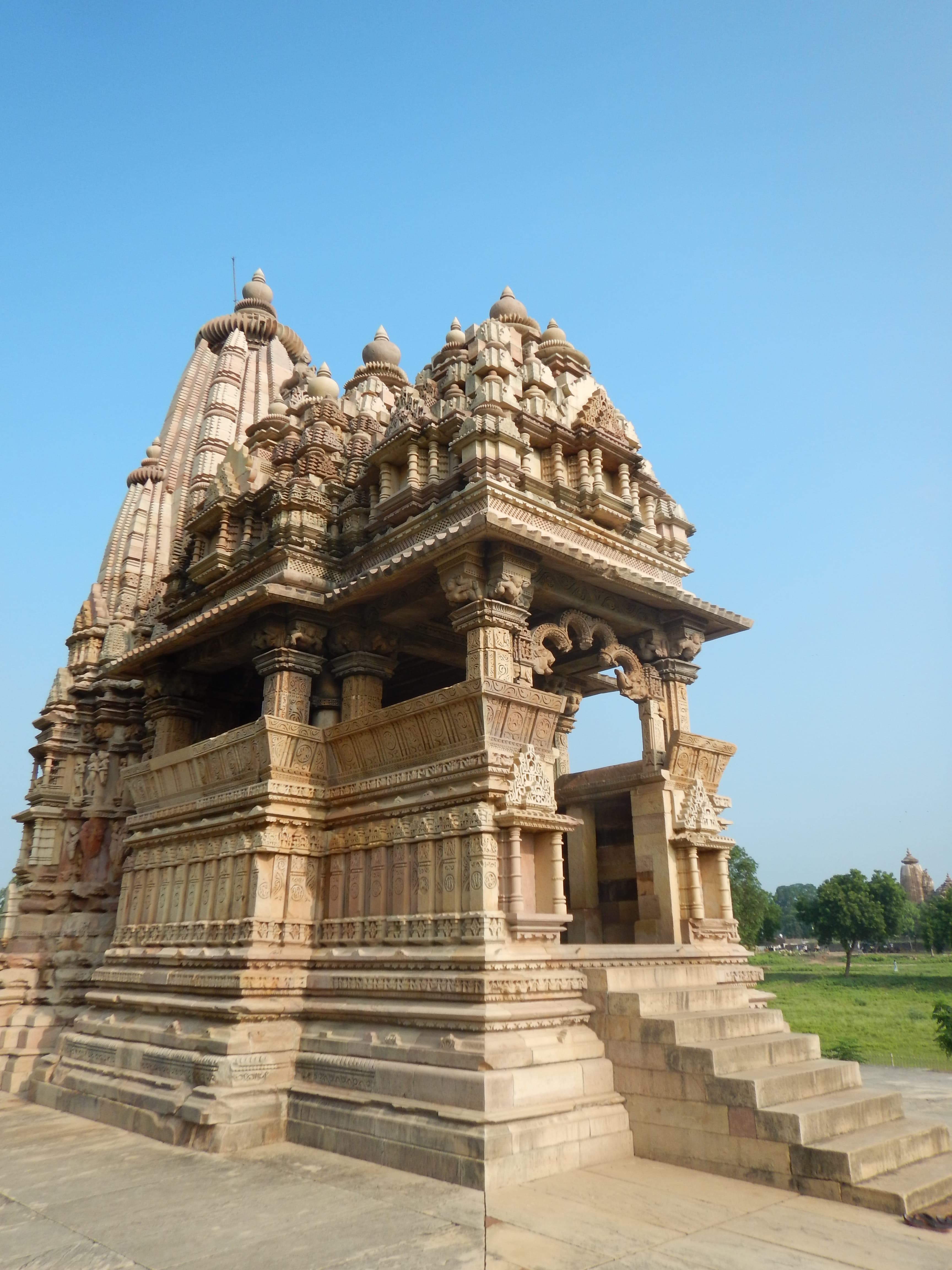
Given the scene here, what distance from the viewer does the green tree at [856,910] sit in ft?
169

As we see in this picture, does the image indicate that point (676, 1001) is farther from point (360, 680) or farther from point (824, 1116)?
point (360, 680)

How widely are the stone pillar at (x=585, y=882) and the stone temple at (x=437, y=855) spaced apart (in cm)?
4

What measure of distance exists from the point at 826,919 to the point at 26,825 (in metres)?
49.6

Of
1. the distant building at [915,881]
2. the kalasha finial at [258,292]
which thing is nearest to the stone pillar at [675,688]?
the kalasha finial at [258,292]

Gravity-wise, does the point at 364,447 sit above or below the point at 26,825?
above

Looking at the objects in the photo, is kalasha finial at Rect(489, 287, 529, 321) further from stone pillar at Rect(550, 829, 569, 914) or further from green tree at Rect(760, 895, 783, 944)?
green tree at Rect(760, 895, 783, 944)

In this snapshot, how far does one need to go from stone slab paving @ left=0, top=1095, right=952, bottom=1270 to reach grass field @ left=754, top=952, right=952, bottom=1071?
7.83m

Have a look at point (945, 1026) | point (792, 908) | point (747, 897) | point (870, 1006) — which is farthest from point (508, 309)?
point (792, 908)

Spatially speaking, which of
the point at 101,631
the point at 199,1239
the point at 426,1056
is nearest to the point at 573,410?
the point at 426,1056

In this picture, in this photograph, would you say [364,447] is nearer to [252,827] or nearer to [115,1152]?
[252,827]

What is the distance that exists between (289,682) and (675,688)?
4.99 meters

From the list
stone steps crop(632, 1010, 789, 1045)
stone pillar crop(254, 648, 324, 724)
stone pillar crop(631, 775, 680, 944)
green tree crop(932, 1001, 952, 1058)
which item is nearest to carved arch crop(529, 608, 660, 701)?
stone pillar crop(631, 775, 680, 944)

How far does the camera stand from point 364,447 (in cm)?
1330

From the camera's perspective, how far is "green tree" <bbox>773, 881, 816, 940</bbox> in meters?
100
